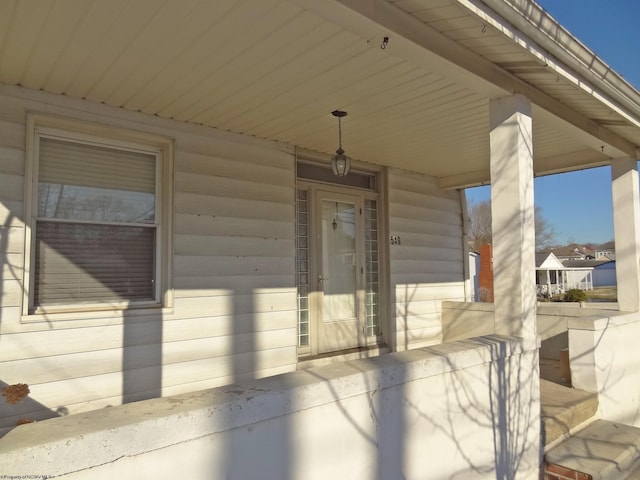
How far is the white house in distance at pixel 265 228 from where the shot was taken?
1.77 meters

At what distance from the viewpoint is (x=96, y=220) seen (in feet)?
11.4

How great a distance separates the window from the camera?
10.6 ft

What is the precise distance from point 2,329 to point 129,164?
1.48m

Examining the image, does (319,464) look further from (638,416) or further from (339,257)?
(638,416)

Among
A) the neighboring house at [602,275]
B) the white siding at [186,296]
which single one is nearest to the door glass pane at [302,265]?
the white siding at [186,296]

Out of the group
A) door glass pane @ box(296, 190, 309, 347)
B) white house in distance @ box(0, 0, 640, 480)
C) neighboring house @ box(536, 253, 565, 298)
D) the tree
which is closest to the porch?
white house in distance @ box(0, 0, 640, 480)

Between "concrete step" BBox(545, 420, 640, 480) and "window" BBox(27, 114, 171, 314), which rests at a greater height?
"window" BBox(27, 114, 171, 314)

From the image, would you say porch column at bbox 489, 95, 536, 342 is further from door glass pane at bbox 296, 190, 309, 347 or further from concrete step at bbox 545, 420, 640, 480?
door glass pane at bbox 296, 190, 309, 347

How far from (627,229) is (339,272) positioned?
10.2 feet

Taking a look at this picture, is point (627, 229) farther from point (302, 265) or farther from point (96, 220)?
point (96, 220)

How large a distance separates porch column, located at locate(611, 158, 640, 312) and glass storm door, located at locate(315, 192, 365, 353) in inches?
110

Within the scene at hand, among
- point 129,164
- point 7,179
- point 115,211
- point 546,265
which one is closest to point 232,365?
point 115,211

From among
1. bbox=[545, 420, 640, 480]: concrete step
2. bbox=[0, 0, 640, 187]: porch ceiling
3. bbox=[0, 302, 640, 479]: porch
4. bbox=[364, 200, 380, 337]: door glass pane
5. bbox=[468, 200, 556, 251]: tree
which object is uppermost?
bbox=[468, 200, 556, 251]: tree

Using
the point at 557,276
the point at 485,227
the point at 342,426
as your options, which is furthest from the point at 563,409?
the point at 485,227
